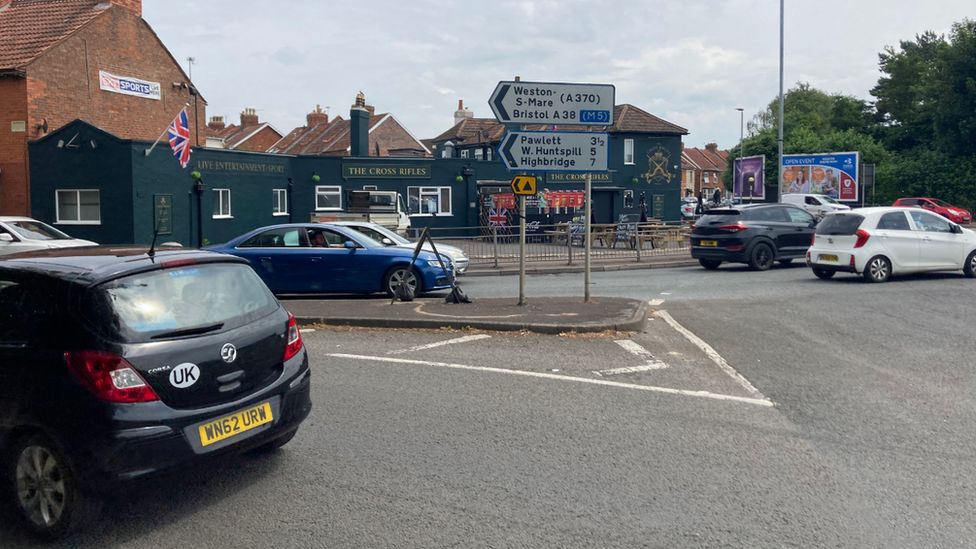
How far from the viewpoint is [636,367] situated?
8766 millimetres

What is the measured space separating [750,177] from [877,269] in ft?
88.7

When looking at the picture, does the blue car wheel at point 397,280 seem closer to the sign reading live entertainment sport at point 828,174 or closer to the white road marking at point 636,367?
the white road marking at point 636,367

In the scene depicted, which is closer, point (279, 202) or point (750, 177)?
point (279, 202)

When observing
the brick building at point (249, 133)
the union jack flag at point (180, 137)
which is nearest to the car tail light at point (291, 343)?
the union jack flag at point (180, 137)

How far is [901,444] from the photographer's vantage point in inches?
248

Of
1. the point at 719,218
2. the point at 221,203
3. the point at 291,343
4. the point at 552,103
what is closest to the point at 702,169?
the point at 221,203

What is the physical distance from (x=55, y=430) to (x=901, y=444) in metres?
5.54

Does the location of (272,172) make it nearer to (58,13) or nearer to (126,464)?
(58,13)

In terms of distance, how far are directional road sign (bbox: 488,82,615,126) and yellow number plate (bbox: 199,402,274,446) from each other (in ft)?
24.9

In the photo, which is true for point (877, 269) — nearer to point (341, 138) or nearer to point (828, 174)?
point (828, 174)

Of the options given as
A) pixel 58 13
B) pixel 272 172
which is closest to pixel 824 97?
pixel 272 172

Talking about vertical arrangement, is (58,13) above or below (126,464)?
above

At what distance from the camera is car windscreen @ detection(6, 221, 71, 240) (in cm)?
1858

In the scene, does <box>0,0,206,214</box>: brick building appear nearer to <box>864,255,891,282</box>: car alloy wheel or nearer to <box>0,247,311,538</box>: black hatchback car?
<box>864,255,891,282</box>: car alloy wheel
